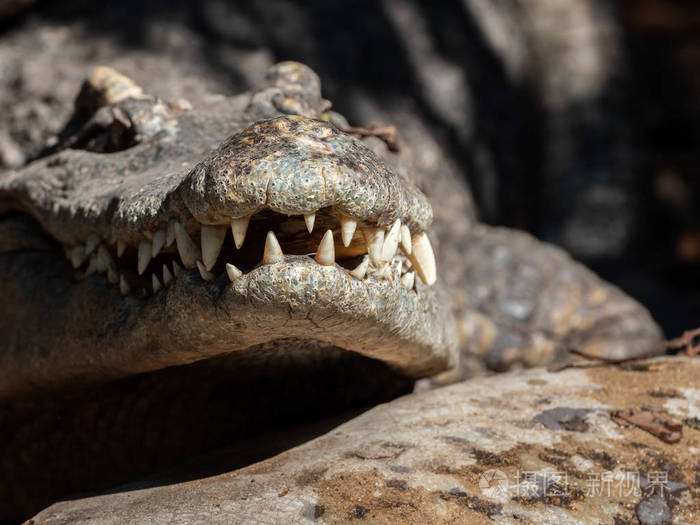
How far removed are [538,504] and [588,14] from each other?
583 cm

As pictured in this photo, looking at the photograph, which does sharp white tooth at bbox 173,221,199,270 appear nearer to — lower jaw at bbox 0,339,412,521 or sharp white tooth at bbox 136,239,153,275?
sharp white tooth at bbox 136,239,153,275

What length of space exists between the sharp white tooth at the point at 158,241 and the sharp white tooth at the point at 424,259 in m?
0.68

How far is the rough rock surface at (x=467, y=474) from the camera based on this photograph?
5.98ft

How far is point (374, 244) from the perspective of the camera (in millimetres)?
1945

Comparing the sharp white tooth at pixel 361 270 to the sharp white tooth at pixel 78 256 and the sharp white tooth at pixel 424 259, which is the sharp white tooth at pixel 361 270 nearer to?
the sharp white tooth at pixel 424 259

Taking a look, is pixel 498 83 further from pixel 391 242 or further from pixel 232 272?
pixel 232 272

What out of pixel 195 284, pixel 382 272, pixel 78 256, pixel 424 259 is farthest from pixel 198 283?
pixel 78 256

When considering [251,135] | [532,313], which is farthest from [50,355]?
[532,313]

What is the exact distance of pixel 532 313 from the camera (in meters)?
4.23

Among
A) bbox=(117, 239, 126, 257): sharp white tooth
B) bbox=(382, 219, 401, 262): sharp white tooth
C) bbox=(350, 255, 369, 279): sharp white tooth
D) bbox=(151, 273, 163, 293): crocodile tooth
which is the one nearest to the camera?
bbox=(350, 255, 369, 279): sharp white tooth

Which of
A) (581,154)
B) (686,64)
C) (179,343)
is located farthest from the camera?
(686,64)

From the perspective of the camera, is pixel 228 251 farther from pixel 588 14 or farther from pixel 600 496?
pixel 588 14

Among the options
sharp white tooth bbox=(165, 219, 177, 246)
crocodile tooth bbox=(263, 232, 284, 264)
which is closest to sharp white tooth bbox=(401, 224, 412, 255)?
crocodile tooth bbox=(263, 232, 284, 264)

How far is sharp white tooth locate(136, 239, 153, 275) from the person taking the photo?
2121 millimetres
